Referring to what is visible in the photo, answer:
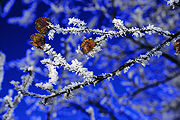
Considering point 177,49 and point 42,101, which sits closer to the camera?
point 42,101

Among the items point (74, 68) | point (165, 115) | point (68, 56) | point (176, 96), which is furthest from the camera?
point (165, 115)

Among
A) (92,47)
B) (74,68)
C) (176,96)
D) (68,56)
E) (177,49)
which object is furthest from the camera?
(176,96)

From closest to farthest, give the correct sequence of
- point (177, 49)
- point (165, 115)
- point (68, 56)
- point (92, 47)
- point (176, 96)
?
point (92, 47) < point (177, 49) < point (68, 56) < point (176, 96) < point (165, 115)

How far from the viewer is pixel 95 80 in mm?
845

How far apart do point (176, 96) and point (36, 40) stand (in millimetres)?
5857

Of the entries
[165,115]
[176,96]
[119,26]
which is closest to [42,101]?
[119,26]

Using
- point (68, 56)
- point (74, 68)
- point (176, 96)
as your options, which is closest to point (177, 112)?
point (176, 96)

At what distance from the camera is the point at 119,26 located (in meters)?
0.83

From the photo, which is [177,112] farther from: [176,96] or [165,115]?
[176,96]

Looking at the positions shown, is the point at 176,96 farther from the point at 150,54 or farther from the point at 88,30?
the point at 88,30

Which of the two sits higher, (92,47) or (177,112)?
(177,112)

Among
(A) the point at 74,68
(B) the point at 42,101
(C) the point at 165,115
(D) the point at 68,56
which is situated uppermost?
(D) the point at 68,56

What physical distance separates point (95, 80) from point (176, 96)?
5.49 m

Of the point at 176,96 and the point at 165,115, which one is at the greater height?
the point at 176,96
